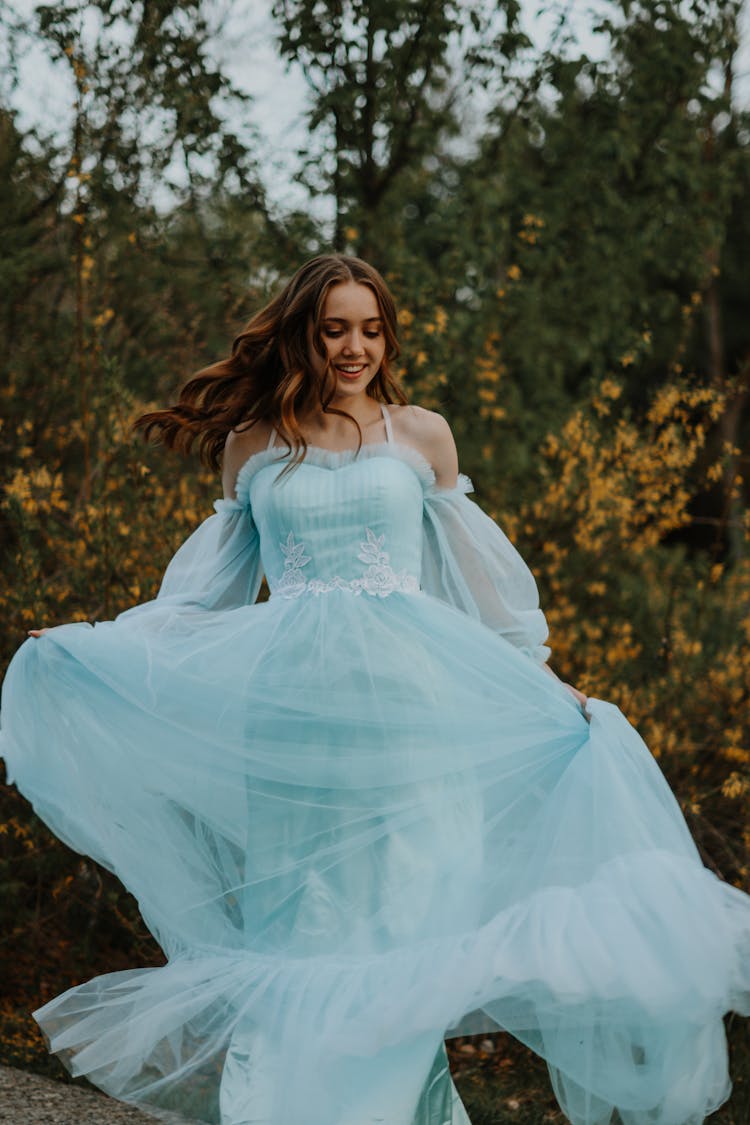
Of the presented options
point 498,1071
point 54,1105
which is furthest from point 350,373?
point 498,1071

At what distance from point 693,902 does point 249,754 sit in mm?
1041

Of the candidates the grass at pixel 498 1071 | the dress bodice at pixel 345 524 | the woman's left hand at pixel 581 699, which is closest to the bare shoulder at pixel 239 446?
the dress bodice at pixel 345 524

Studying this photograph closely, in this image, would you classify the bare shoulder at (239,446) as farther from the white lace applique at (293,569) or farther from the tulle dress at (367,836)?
the white lace applique at (293,569)

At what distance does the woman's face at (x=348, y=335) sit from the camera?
3.44 meters

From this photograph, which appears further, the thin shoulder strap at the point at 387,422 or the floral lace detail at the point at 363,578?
the thin shoulder strap at the point at 387,422

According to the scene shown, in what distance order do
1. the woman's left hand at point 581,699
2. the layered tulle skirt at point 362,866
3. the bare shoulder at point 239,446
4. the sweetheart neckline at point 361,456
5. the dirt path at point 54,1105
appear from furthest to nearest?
the dirt path at point 54,1105, the bare shoulder at point 239,446, the sweetheart neckline at point 361,456, the woman's left hand at point 581,699, the layered tulle skirt at point 362,866

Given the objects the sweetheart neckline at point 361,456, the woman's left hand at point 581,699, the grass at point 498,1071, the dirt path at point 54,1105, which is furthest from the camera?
the grass at point 498,1071

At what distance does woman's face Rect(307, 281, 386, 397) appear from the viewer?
11.3ft

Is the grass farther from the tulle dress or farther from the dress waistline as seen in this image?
the dress waistline

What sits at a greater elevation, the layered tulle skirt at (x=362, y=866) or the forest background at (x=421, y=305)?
the forest background at (x=421, y=305)

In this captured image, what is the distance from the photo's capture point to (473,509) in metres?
3.57

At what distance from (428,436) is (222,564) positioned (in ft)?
2.21

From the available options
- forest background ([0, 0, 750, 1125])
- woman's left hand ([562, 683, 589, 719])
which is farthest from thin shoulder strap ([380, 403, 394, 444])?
forest background ([0, 0, 750, 1125])

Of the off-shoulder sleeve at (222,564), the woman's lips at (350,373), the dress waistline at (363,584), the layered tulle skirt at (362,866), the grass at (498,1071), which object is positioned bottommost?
the grass at (498,1071)
